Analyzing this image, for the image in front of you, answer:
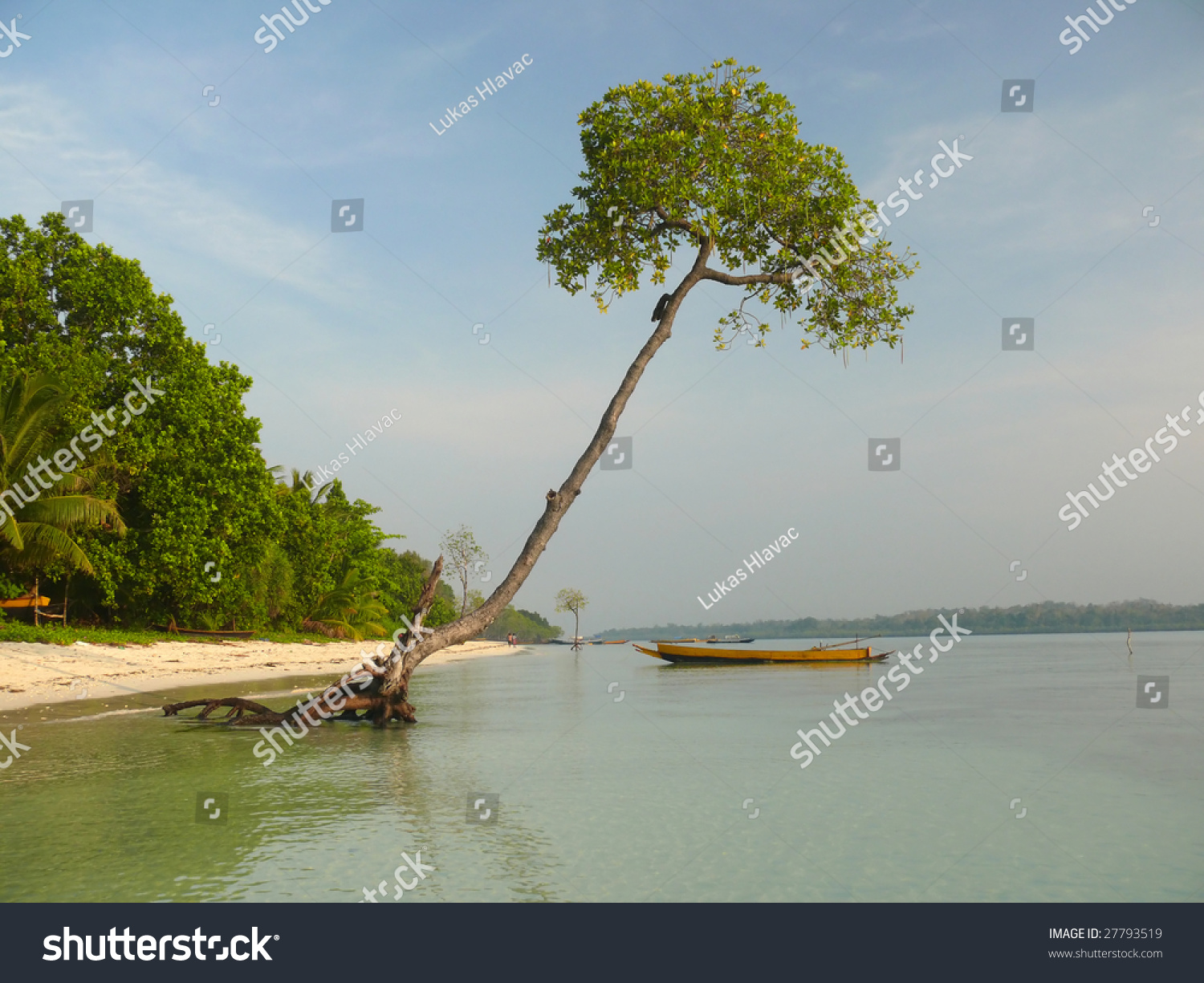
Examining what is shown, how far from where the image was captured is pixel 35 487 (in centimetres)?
2164

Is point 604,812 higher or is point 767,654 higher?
point 604,812

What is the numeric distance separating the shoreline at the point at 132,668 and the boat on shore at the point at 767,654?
18715mm

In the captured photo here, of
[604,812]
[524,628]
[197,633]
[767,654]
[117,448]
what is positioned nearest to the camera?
[604,812]

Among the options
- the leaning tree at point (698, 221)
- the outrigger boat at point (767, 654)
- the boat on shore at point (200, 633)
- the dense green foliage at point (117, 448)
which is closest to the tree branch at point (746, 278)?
the leaning tree at point (698, 221)

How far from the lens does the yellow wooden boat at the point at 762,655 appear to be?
43.6m

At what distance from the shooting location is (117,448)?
85.1 ft

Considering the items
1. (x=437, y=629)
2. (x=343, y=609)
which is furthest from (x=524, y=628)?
(x=437, y=629)

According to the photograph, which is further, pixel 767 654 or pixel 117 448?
pixel 767 654

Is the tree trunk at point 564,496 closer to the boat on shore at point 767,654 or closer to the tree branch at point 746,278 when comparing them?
the tree branch at point 746,278

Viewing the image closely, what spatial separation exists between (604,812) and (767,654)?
121 ft

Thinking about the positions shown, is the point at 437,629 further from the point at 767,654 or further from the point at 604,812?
the point at 767,654

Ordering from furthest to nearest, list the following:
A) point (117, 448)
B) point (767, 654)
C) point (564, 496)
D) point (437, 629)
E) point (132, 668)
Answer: point (767, 654) < point (117, 448) < point (132, 668) < point (437, 629) < point (564, 496)

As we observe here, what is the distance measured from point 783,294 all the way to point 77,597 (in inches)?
970
